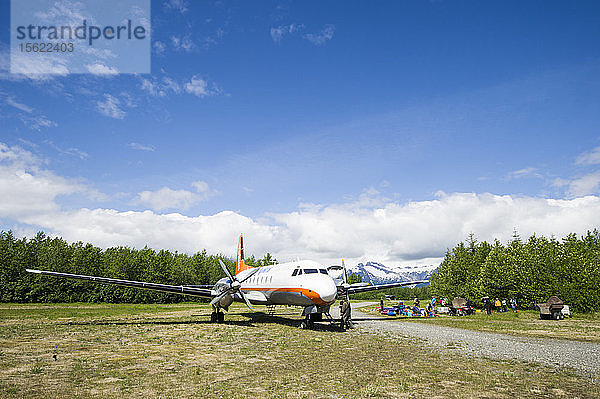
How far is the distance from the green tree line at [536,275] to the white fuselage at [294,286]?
3204cm

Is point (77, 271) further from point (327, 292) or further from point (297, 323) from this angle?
point (327, 292)

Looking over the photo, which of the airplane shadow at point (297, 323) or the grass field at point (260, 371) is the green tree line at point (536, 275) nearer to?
the airplane shadow at point (297, 323)

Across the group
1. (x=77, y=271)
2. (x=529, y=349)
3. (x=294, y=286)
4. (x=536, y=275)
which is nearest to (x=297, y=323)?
(x=294, y=286)

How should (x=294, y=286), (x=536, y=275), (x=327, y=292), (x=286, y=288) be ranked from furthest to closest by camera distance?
(x=536, y=275), (x=286, y=288), (x=294, y=286), (x=327, y=292)

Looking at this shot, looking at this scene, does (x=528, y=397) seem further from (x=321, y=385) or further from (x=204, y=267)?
(x=204, y=267)

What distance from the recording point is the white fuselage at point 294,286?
745 inches

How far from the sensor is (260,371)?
32.1ft

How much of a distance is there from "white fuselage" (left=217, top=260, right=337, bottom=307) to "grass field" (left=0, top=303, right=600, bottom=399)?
355 centimetres

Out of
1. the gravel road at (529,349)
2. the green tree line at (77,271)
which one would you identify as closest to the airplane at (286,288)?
the gravel road at (529,349)

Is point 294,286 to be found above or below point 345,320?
above

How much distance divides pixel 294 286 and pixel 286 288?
2.87ft

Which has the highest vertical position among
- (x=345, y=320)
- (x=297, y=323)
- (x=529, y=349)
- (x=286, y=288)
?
(x=286, y=288)

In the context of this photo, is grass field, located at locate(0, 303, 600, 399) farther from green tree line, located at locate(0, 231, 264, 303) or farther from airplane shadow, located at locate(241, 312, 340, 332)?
green tree line, located at locate(0, 231, 264, 303)

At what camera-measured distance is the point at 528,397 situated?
7.43 metres
